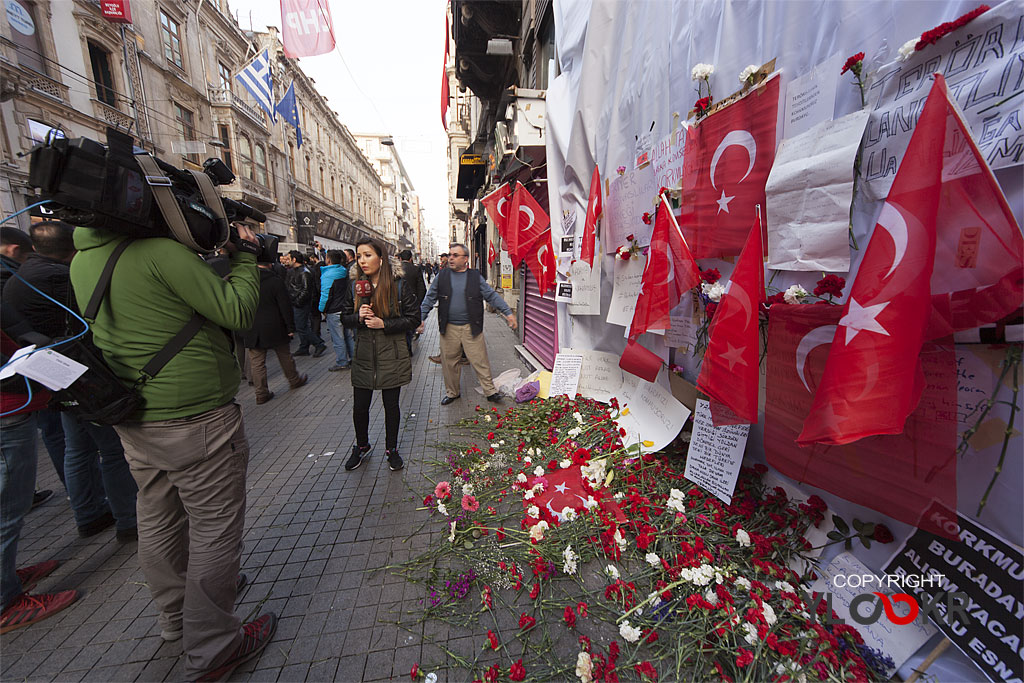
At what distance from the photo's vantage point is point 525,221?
216 inches

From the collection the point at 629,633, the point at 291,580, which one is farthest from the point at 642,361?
the point at 291,580

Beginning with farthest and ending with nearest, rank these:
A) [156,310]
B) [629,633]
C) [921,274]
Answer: [629,633] < [156,310] < [921,274]

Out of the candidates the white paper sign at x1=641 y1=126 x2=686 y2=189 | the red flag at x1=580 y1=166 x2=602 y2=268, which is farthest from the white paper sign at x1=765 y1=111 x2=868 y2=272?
the red flag at x1=580 y1=166 x2=602 y2=268

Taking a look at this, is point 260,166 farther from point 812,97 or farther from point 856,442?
point 856,442

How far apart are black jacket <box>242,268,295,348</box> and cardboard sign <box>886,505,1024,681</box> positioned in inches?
251

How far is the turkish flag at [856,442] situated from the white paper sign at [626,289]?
1403 mm

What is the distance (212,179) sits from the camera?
1774 millimetres

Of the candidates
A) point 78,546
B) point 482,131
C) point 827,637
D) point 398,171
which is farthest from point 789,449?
point 398,171

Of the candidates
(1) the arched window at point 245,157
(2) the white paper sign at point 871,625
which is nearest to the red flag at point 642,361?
(2) the white paper sign at point 871,625

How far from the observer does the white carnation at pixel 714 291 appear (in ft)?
7.19

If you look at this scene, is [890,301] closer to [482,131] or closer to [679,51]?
[679,51]

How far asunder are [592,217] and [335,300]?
5.09m

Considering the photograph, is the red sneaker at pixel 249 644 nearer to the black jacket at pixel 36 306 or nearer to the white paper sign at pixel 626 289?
the black jacket at pixel 36 306

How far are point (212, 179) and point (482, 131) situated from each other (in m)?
13.3
